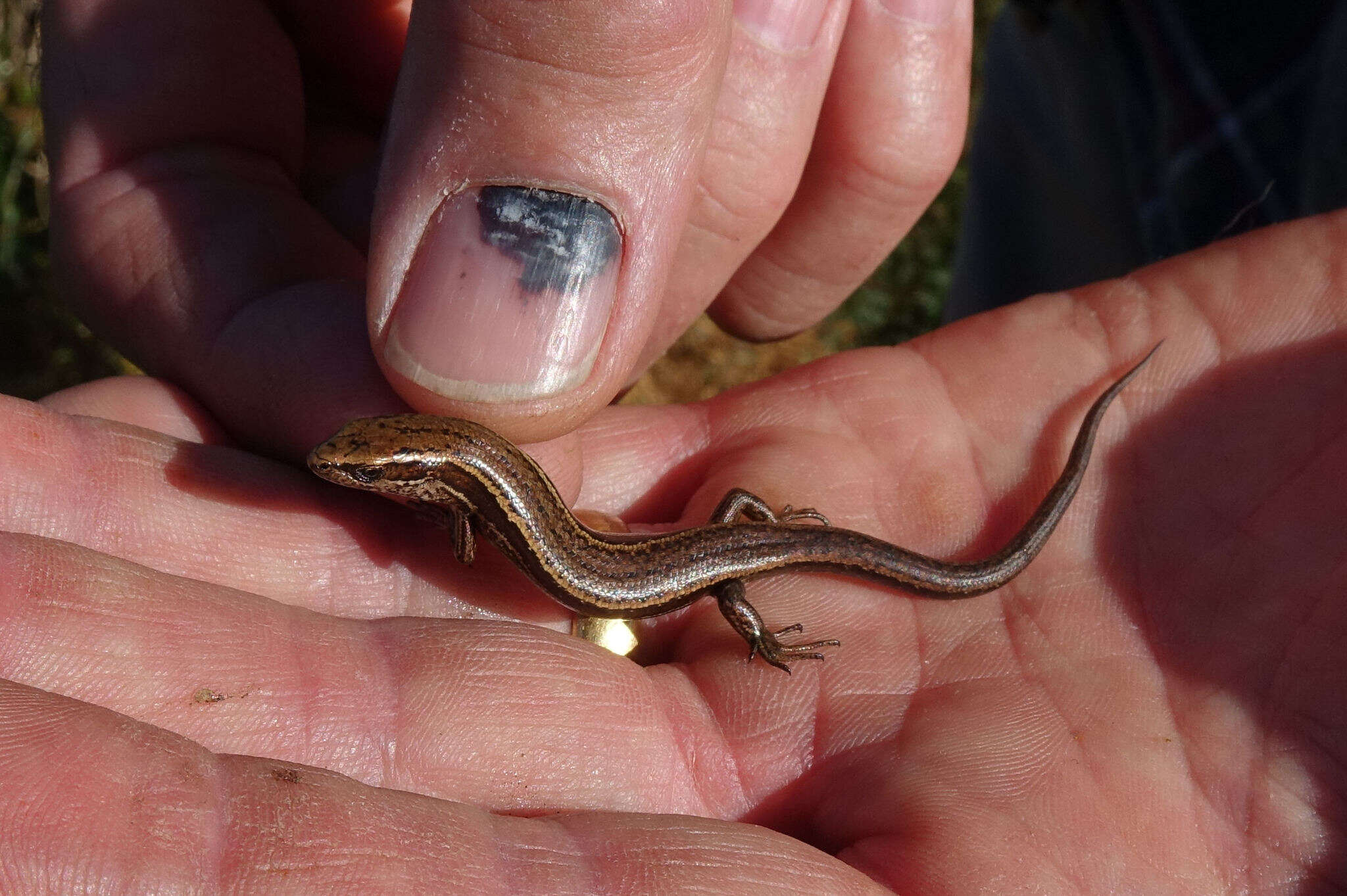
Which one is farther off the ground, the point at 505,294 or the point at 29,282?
the point at 505,294

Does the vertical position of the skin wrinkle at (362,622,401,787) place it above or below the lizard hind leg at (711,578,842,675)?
above

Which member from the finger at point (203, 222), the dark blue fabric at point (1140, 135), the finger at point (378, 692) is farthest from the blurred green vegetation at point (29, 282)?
the dark blue fabric at point (1140, 135)

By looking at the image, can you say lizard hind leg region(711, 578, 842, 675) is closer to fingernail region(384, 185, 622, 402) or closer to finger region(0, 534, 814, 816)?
finger region(0, 534, 814, 816)

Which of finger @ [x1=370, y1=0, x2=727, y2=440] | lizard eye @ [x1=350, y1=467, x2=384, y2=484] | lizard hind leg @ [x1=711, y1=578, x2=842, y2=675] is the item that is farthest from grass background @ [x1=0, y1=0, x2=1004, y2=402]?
finger @ [x1=370, y1=0, x2=727, y2=440]

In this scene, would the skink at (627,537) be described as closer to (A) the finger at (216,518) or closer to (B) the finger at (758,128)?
(A) the finger at (216,518)

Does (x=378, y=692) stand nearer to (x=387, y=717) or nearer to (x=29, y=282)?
(x=387, y=717)

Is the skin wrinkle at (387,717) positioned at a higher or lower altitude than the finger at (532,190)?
lower

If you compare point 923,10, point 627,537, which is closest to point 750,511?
point 627,537
